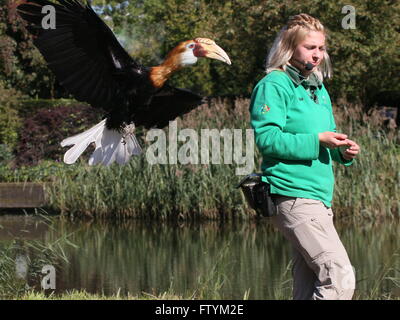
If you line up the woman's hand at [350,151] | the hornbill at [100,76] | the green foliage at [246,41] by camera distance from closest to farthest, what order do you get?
the woman's hand at [350,151] → the hornbill at [100,76] → the green foliage at [246,41]

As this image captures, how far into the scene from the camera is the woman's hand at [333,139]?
329cm

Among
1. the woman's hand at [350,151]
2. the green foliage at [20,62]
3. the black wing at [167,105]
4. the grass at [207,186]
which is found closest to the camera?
the woman's hand at [350,151]

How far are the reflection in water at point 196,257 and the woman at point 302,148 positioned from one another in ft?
8.78

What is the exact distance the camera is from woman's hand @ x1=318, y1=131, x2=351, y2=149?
329 centimetres

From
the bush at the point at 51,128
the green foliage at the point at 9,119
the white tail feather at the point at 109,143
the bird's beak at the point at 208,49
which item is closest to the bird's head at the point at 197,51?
the bird's beak at the point at 208,49

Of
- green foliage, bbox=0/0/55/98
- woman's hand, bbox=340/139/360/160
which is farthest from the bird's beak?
green foliage, bbox=0/0/55/98

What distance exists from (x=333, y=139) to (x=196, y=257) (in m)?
5.54

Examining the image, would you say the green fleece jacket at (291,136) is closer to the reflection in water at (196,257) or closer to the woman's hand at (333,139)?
the woman's hand at (333,139)

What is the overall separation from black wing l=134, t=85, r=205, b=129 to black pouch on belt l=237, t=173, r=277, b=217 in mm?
1899

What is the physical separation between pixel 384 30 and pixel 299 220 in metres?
12.0

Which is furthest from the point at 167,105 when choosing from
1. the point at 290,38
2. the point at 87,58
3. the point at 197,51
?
the point at 290,38

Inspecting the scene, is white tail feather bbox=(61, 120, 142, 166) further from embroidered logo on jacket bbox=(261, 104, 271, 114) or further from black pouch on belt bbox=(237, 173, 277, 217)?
embroidered logo on jacket bbox=(261, 104, 271, 114)
